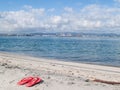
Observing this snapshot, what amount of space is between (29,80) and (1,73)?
2.90 meters

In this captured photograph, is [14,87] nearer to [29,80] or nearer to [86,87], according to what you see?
[29,80]

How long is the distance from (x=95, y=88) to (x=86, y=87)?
44cm

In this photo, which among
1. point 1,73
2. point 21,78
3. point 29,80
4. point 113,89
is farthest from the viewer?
point 1,73

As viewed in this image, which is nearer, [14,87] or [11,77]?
[14,87]

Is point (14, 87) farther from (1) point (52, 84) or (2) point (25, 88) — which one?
(1) point (52, 84)

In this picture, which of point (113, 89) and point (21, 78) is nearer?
point (113, 89)

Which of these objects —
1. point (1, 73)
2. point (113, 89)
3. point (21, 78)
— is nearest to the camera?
point (113, 89)

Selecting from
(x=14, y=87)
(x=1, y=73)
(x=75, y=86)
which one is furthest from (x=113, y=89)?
(x=1, y=73)

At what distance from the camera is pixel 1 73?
14.2 metres

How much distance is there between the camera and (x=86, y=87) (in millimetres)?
11242

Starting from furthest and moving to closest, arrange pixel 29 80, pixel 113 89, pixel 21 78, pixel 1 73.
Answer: pixel 1 73 → pixel 21 78 → pixel 29 80 → pixel 113 89

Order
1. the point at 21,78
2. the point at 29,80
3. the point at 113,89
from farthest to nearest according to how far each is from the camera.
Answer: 1. the point at 21,78
2. the point at 29,80
3. the point at 113,89

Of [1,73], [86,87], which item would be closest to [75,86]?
[86,87]

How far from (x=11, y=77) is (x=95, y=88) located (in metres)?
4.93
